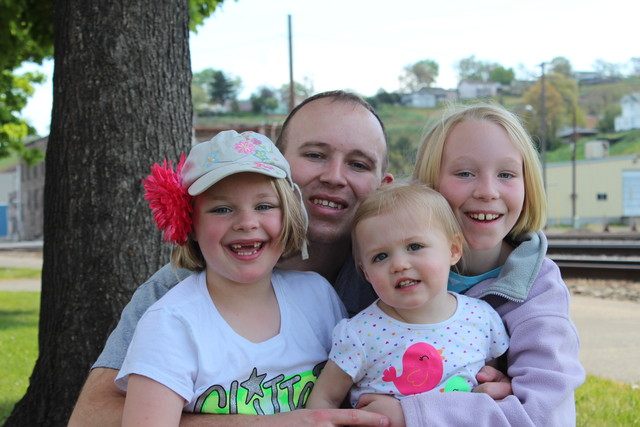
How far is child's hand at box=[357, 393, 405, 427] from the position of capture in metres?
2.32

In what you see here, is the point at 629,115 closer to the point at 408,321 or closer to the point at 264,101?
the point at 264,101

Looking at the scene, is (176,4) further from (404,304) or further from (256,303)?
(404,304)

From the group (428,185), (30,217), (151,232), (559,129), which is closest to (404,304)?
(428,185)

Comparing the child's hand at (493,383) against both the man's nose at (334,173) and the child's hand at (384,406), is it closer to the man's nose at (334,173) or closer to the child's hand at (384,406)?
the child's hand at (384,406)

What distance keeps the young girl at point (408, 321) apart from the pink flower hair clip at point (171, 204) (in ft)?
2.15

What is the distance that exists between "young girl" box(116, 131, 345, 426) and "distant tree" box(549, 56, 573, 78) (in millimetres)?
158207

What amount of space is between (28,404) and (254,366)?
3049 millimetres

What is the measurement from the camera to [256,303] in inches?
102

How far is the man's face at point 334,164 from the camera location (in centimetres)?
333

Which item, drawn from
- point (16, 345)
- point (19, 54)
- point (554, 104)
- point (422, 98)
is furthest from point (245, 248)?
point (422, 98)

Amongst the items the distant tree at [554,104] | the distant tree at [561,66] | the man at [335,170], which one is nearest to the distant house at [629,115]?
the distant tree at [554,104]

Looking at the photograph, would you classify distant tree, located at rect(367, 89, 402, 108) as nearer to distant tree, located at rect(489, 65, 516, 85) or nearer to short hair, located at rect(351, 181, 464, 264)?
distant tree, located at rect(489, 65, 516, 85)

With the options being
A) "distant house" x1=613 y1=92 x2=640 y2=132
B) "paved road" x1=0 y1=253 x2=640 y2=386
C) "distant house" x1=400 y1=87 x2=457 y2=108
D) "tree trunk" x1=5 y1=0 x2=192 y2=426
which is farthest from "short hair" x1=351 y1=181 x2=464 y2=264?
"distant house" x1=400 y1=87 x2=457 y2=108

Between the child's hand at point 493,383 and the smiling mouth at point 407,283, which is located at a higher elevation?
the smiling mouth at point 407,283
